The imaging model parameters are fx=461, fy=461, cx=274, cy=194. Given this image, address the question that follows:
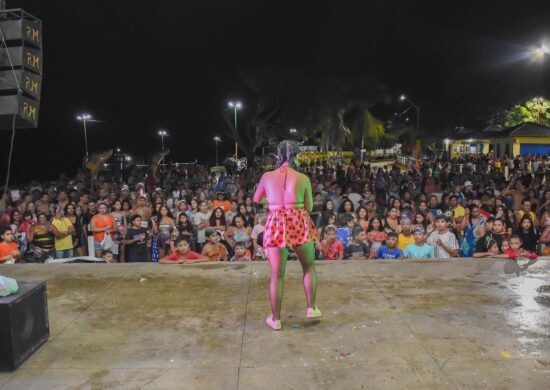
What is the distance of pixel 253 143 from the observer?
28984mm

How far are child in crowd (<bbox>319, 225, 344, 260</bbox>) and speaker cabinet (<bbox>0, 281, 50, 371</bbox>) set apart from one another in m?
3.88

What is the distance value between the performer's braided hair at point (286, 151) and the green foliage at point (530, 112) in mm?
35834

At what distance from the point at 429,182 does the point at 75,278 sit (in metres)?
9.98

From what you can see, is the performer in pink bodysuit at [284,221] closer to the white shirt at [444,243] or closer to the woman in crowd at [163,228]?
the white shirt at [444,243]

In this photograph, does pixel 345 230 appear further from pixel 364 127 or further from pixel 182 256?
pixel 364 127

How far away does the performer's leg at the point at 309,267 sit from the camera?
3.79 m

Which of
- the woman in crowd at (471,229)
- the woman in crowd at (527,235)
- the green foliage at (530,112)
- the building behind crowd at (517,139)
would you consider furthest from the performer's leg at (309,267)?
the green foliage at (530,112)

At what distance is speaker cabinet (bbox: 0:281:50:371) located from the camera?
3090mm

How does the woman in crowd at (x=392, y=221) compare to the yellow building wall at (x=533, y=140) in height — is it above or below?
below

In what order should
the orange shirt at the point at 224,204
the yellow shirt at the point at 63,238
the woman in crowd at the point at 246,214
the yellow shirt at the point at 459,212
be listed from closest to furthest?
the yellow shirt at the point at 63,238, the woman in crowd at the point at 246,214, the yellow shirt at the point at 459,212, the orange shirt at the point at 224,204

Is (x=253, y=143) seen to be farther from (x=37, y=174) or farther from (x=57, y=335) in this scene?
(x=57, y=335)

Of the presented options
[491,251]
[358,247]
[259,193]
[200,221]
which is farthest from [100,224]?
[491,251]

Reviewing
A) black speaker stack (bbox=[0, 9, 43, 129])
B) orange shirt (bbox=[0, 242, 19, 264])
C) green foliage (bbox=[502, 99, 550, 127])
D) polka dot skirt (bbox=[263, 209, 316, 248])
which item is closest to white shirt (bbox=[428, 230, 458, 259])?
polka dot skirt (bbox=[263, 209, 316, 248])

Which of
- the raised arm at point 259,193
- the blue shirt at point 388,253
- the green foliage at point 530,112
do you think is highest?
the green foliage at point 530,112
